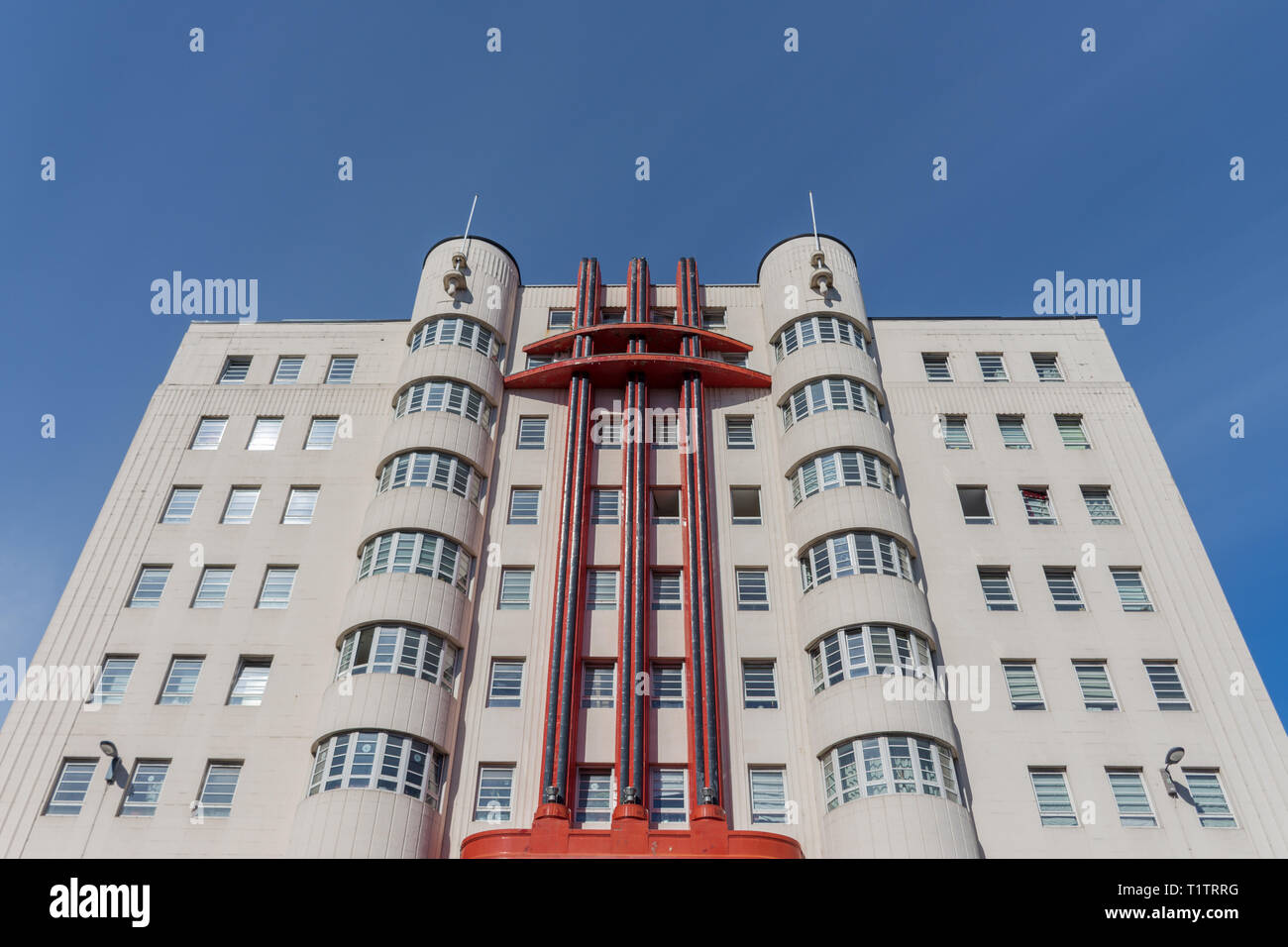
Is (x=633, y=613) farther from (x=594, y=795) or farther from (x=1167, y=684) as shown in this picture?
(x=1167, y=684)

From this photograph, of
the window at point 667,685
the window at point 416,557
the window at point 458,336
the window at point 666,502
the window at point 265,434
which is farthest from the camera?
the window at point 458,336

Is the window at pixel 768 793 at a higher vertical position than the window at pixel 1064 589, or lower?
lower

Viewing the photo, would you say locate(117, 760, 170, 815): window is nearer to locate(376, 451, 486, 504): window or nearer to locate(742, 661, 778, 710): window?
locate(376, 451, 486, 504): window

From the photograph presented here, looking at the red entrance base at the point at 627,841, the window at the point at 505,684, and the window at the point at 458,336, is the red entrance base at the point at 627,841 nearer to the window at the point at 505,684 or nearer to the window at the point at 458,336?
the window at the point at 505,684

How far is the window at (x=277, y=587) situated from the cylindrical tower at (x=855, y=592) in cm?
1895

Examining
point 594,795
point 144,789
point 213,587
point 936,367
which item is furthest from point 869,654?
point 213,587

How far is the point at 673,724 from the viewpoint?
33.2m

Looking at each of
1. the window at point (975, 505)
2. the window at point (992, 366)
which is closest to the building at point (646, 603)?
the window at point (992, 366)

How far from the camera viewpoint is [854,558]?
115ft

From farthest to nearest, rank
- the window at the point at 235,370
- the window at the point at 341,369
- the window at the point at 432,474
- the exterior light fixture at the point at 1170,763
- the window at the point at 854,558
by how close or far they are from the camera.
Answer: the window at the point at 235,370 < the window at the point at 341,369 < the window at the point at 432,474 < the window at the point at 854,558 < the exterior light fixture at the point at 1170,763

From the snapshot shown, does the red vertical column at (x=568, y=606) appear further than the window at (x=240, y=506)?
No

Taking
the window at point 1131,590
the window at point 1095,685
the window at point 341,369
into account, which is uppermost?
the window at point 341,369

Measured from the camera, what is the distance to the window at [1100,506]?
Answer: 127ft

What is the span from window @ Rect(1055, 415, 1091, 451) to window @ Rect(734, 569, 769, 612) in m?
14.9
